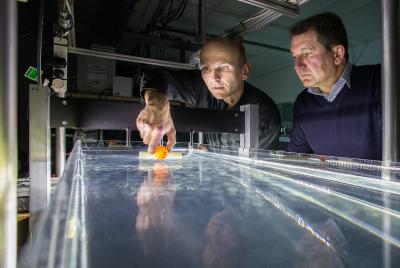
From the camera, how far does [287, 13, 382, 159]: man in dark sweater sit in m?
1.29

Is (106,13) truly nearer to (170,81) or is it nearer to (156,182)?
(170,81)

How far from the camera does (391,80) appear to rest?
0.74m

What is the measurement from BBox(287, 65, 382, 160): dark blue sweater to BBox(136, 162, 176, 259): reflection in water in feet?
3.82

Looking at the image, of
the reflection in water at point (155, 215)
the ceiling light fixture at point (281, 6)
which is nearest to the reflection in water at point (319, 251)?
the reflection in water at point (155, 215)

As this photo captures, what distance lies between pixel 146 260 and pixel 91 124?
0.71 m

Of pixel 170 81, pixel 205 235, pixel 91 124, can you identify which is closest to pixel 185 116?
pixel 91 124

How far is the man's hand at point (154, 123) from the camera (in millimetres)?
966

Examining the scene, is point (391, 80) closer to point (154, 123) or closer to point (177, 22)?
point (154, 123)

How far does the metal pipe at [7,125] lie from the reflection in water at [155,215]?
0.40ft

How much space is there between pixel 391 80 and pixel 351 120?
661 millimetres

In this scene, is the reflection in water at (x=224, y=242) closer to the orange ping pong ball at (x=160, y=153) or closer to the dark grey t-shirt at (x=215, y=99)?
the orange ping pong ball at (x=160, y=153)

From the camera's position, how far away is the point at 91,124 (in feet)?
2.77

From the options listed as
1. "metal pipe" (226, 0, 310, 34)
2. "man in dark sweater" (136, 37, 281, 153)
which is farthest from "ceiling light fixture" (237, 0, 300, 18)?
"man in dark sweater" (136, 37, 281, 153)

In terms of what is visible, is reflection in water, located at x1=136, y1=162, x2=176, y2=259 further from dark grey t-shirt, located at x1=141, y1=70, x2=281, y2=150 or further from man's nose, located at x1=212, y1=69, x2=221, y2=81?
man's nose, located at x1=212, y1=69, x2=221, y2=81
